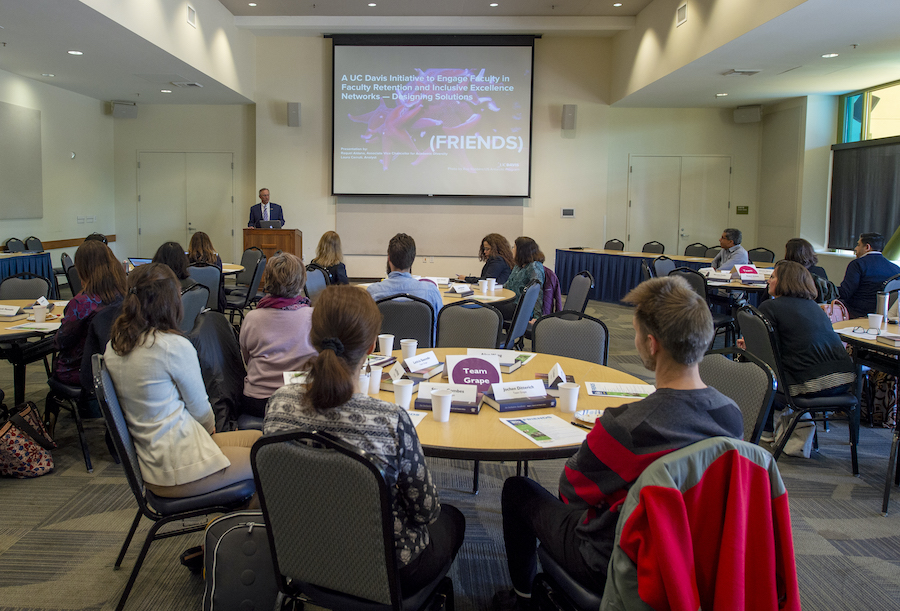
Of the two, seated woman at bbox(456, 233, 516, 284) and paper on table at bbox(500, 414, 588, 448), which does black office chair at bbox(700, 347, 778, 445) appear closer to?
paper on table at bbox(500, 414, 588, 448)

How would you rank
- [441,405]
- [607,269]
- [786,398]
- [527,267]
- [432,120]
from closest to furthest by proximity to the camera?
1. [441,405]
2. [786,398]
3. [527,267]
4. [607,269]
5. [432,120]

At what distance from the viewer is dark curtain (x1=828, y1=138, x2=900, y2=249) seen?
8859 mm

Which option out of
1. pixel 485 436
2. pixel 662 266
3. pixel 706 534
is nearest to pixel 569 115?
pixel 662 266

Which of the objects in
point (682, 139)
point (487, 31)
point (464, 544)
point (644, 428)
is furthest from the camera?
point (682, 139)

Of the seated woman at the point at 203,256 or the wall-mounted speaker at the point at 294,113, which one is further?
the wall-mounted speaker at the point at 294,113

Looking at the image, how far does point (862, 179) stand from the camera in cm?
944

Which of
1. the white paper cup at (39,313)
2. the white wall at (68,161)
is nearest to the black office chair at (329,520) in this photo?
the white paper cup at (39,313)

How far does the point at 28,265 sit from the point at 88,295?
6043 mm

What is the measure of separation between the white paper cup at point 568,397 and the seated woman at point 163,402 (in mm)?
1195

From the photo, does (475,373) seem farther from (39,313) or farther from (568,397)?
(39,313)

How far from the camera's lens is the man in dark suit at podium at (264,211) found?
10.7 meters

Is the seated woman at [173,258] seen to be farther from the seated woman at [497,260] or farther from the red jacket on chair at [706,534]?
the red jacket on chair at [706,534]

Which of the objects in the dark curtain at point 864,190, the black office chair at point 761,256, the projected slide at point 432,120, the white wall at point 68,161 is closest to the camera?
the dark curtain at point 864,190

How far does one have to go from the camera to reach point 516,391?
2.39 m
